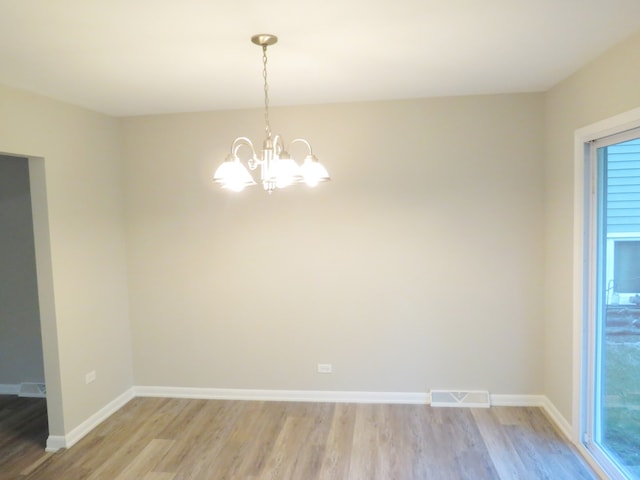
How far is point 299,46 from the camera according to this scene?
240cm

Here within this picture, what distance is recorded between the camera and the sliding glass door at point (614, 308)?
2.56 metres

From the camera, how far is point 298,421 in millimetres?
3605

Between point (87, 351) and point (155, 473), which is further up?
point (87, 351)

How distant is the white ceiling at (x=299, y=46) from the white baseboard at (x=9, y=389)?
2.98 m

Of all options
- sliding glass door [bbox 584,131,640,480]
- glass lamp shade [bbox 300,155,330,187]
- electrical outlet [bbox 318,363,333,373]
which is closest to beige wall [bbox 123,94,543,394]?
electrical outlet [bbox 318,363,333,373]

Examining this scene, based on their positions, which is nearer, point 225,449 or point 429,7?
point 429,7

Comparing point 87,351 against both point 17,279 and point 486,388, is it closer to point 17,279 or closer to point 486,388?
point 17,279

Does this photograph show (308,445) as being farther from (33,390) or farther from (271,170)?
(33,390)

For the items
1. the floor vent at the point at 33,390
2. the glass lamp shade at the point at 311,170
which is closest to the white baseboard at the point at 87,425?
the floor vent at the point at 33,390

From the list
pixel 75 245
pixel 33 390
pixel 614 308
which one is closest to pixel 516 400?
pixel 614 308

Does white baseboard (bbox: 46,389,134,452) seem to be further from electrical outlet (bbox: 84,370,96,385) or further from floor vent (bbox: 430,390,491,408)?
floor vent (bbox: 430,390,491,408)

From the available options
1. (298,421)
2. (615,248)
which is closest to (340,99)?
(615,248)

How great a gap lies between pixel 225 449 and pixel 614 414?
2762mm

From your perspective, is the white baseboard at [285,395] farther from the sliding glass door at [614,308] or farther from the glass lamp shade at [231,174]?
the glass lamp shade at [231,174]
